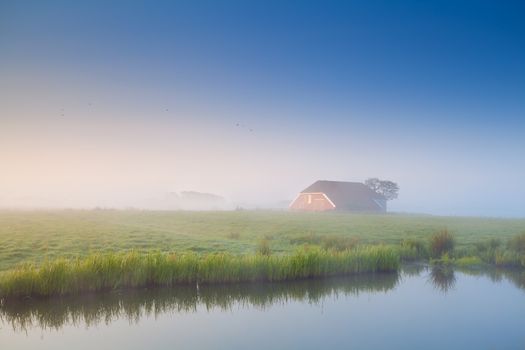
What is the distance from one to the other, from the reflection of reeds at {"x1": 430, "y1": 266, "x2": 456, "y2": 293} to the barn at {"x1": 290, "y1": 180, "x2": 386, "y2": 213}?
119ft

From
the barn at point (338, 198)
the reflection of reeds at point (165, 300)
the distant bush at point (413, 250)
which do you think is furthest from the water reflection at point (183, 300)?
the barn at point (338, 198)

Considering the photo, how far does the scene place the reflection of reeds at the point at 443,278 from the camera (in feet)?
50.5

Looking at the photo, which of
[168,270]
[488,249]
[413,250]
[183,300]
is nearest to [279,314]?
[183,300]

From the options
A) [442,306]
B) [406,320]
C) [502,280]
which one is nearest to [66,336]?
[406,320]

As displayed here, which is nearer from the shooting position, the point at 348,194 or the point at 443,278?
the point at 443,278

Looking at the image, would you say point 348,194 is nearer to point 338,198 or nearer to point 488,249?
point 338,198

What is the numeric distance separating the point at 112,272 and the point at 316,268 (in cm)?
785

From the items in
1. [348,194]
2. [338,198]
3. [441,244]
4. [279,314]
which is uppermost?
[348,194]

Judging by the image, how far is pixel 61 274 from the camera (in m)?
12.8

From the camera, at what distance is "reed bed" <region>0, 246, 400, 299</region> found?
12625 millimetres

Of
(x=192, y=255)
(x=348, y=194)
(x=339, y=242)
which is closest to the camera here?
(x=192, y=255)

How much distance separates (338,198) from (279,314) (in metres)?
46.1

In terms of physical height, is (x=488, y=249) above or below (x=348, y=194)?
below

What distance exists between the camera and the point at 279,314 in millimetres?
11930
